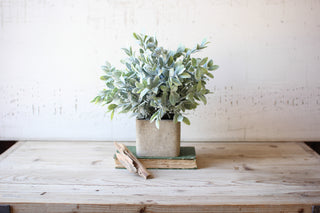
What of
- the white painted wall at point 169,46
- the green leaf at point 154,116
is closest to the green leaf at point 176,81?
the green leaf at point 154,116

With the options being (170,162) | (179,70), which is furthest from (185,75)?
(170,162)

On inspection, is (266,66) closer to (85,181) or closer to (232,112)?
(232,112)

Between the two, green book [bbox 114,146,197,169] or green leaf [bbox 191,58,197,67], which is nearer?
green leaf [bbox 191,58,197,67]

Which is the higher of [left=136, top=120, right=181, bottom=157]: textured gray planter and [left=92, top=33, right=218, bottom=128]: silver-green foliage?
[left=92, top=33, right=218, bottom=128]: silver-green foliage

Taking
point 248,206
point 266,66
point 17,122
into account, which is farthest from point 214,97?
point 17,122

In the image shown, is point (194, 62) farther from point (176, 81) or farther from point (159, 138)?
point (159, 138)

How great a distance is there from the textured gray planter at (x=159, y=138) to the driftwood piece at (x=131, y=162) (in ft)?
0.22

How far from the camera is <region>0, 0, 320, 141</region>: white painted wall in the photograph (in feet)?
4.68

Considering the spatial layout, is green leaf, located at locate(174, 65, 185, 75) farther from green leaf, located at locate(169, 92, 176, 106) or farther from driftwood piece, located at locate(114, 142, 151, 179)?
driftwood piece, located at locate(114, 142, 151, 179)

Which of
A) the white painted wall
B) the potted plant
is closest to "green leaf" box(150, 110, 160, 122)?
the potted plant

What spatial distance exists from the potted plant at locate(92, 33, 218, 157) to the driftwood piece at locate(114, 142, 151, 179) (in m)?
0.06

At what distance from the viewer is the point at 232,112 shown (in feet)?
4.90

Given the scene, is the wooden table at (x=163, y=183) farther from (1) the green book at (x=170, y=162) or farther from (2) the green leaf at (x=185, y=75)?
(2) the green leaf at (x=185, y=75)

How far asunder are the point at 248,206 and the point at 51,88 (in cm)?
110
